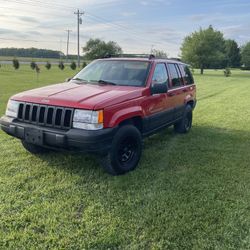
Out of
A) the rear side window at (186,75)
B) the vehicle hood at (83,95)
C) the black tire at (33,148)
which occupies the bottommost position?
the black tire at (33,148)

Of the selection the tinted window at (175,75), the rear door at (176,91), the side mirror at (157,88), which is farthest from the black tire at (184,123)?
the side mirror at (157,88)

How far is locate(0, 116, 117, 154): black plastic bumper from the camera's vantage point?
3.86m

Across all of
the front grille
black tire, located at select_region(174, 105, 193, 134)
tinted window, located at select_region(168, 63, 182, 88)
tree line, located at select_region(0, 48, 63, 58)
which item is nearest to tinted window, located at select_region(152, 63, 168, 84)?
tinted window, located at select_region(168, 63, 182, 88)

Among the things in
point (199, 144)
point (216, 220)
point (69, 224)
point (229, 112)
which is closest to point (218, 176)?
point (216, 220)

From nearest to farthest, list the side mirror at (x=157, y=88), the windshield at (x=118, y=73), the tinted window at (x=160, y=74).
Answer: the side mirror at (x=157, y=88) → the windshield at (x=118, y=73) → the tinted window at (x=160, y=74)

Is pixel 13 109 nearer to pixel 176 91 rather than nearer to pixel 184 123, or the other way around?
pixel 176 91

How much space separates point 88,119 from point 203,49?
162 feet

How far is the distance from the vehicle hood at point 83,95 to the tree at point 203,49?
47187mm

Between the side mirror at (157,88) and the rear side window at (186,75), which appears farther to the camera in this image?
the rear side window at (186,75)

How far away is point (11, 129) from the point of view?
442 centimetres

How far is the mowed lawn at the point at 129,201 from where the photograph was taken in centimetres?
294

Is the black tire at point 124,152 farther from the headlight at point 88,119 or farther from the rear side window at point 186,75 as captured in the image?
the rear side window at point 186,75

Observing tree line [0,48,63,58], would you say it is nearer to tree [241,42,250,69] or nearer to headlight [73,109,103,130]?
tree [241,42,250,69]

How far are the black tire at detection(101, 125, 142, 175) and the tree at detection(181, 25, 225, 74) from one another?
47293mm
